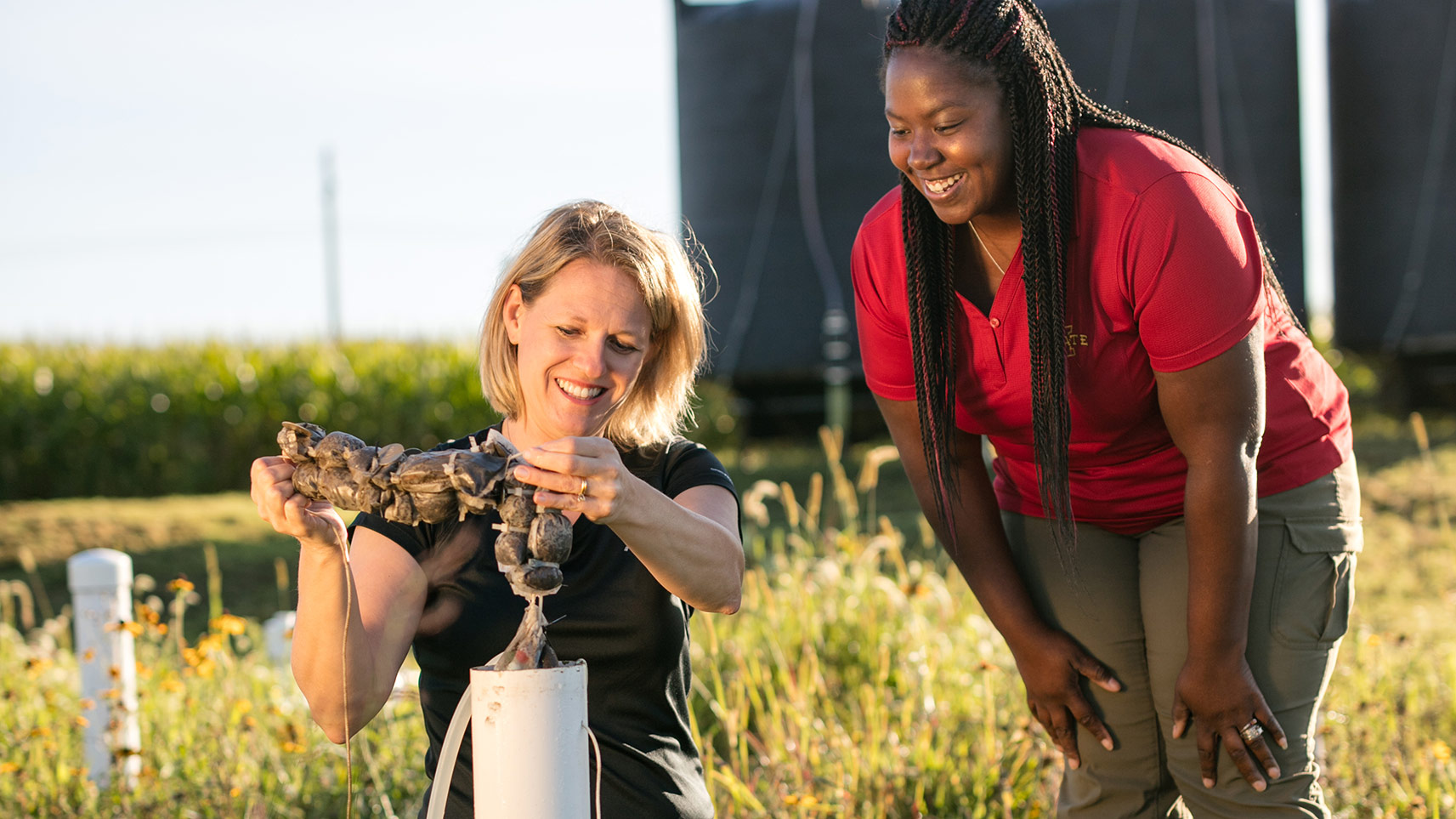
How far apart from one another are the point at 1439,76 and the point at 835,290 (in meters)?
5.49

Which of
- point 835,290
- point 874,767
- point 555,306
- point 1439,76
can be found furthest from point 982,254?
point 1439,76

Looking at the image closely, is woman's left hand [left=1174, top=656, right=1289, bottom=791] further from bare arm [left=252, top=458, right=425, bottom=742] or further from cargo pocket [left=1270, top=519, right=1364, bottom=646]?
bare arm [left=252, top=458, right=425, bottom=742]

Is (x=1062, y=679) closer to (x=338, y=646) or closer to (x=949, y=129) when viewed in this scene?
(x=949, y=129)

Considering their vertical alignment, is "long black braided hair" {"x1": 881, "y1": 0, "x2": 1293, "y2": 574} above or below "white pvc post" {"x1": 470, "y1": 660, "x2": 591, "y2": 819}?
above

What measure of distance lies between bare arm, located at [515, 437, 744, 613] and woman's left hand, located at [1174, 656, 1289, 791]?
2.89 feet

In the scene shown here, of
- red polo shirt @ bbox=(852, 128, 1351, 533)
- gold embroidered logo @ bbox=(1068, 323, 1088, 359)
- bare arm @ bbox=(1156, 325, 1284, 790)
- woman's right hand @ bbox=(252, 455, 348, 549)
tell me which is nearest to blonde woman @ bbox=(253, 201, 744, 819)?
woman's right hand @ bbox=(252, 455, 348, 549)

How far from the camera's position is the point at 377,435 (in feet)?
38.8

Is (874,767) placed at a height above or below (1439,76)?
below

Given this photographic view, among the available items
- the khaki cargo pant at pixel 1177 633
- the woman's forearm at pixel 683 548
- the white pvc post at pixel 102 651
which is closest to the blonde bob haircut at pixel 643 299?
the woman's forearm at pixel 683 548

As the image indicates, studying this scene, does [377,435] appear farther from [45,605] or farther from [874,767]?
[874,767]

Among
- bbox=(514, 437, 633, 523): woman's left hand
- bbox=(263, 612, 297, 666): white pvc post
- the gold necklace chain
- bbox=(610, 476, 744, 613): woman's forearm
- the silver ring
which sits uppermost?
the gold necklace chain

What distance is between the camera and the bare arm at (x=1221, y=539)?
2.00m

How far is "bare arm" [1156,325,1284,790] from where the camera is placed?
200cm

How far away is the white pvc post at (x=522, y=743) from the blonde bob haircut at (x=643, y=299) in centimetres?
84
